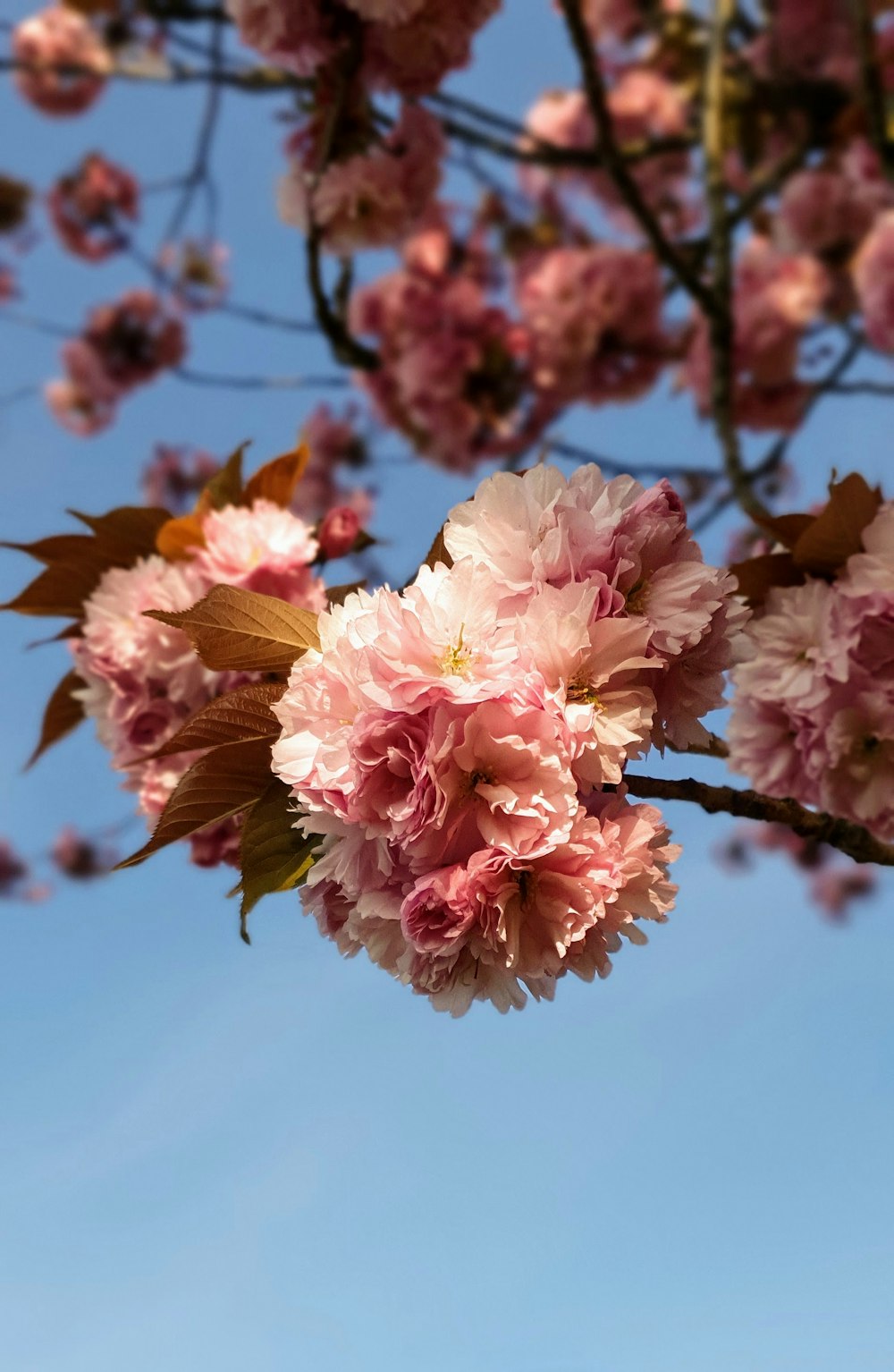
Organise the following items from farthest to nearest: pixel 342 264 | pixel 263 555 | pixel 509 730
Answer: pixel 342 264 < pixel 263 555 < pixel 509 730

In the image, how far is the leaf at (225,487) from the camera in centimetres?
145

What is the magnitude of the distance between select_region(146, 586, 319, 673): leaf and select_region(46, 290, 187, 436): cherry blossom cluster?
522 centimetres

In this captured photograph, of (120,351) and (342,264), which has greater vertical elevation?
(120,351)

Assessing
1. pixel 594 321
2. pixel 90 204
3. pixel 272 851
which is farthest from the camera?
pixel 90 204

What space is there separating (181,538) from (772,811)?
0.81 metres

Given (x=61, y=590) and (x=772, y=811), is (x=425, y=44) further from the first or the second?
(x=772, y=811)

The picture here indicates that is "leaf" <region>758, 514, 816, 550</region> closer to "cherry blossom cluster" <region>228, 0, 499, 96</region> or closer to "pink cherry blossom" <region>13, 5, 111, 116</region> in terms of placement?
"cherry blossom cluster" <region>228, 0, 499, 96</region>

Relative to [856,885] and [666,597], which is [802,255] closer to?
[666,597]

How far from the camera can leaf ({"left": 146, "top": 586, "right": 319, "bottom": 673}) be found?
0.93m

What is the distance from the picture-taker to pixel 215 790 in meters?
0.94

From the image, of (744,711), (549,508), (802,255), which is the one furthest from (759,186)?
(549,508)

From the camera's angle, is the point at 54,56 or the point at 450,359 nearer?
the point at 450,359

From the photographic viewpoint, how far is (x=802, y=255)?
4.19 metres

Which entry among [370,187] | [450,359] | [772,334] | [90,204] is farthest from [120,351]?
[370,187]
